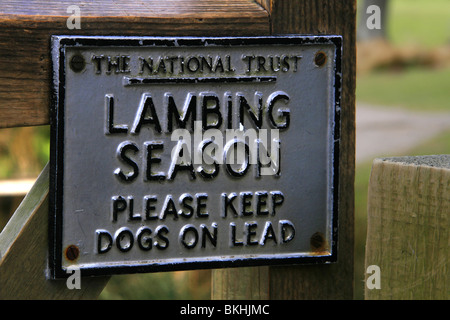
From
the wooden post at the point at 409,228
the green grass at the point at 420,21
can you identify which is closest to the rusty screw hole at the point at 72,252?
the wooden post at the point at 409,228

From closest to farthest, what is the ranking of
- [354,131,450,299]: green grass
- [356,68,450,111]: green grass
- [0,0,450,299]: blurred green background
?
[0,0,450,299]: blurred green background → [354,131,450,299]: green grass → [356,68,450,111]: green grass

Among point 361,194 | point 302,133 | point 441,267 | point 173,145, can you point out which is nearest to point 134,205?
point 173,145

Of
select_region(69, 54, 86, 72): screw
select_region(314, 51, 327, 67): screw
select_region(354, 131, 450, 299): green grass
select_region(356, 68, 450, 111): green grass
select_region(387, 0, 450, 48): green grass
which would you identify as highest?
select_region(387, 0, 450, 48): green grass

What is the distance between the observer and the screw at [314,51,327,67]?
1689mm

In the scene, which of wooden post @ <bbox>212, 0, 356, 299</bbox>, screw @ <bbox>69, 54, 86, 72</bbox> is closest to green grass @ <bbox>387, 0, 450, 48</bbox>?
wooden post @ <bbox>212, 0, 356, 299</bbox>

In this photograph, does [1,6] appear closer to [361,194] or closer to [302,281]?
[302,281]

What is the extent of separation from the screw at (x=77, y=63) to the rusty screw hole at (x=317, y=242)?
0.62 meters

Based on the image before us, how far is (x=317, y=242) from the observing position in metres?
1.72

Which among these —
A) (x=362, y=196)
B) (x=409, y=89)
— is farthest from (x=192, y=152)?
(x=409, y=89)

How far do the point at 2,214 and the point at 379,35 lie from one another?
697 inches

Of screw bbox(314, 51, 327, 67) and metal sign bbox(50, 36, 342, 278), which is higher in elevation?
screw bbox(314, 51, 327, 67)

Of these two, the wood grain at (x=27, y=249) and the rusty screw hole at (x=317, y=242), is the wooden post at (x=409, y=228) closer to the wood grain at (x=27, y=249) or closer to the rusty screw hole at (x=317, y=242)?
the rusty screw hole at (x=317, y=242)

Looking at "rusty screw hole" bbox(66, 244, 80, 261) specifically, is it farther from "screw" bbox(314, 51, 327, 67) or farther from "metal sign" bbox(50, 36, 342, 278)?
"screw" bbox(314, 51, 327, 67)

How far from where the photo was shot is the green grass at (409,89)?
10847 mm
